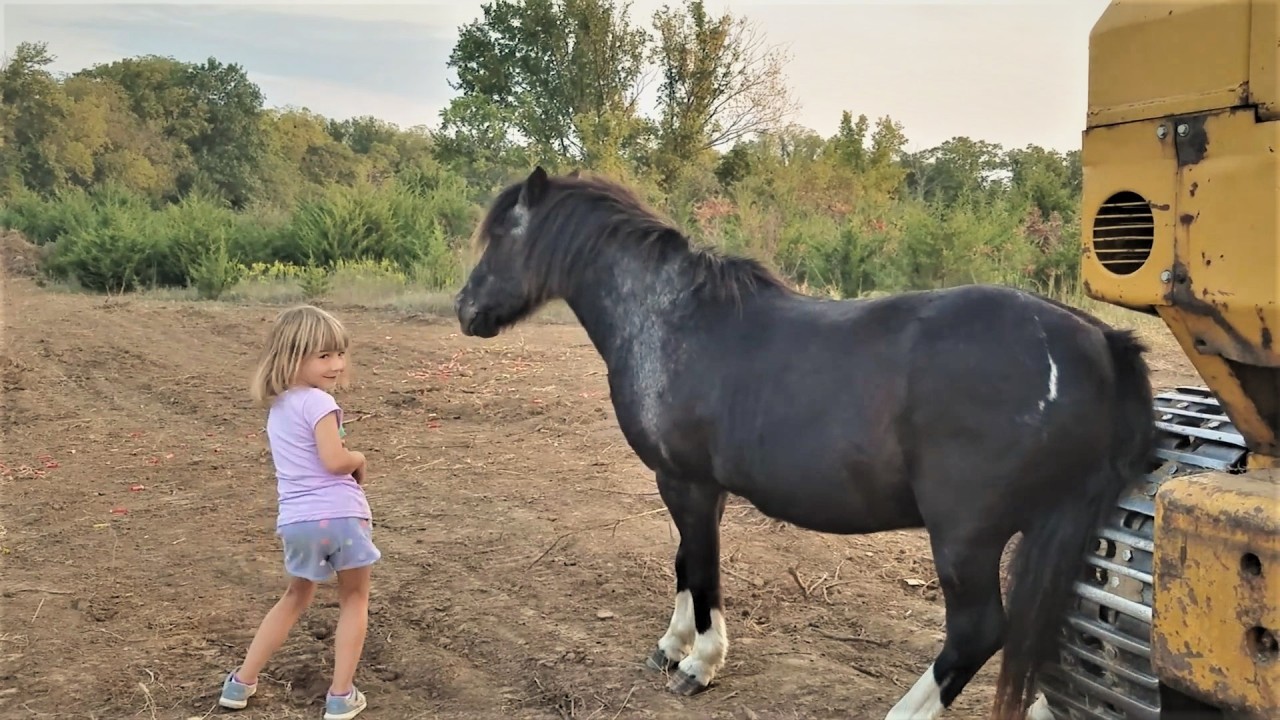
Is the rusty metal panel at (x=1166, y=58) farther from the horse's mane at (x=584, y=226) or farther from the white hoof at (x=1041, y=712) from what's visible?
the white hoof at (x=1041, y=712)

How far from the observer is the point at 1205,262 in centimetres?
167

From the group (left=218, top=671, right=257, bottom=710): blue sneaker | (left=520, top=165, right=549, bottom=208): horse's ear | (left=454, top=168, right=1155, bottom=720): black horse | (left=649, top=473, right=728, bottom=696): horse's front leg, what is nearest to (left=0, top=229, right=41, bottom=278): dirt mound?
(left=520, top=165, right=549, bottom=208): horse's ear

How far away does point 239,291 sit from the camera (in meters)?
16.3

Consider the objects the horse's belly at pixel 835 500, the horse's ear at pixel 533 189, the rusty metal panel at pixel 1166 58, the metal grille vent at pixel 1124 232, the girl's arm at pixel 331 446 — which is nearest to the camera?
the rusty metal panel at pixel 1166 58

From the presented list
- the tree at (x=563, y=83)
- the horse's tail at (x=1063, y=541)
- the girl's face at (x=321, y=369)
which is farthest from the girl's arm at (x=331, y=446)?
the tree at (x=563, y=83)

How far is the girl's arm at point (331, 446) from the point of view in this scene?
9.85 ft

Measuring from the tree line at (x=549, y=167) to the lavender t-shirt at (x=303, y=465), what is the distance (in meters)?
9.99

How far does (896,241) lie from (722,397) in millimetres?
12762

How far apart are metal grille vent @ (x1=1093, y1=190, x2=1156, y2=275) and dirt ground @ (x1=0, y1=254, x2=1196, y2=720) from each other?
194cm

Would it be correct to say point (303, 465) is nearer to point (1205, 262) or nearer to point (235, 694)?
point (235, 694)

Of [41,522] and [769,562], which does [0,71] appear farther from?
[769,562]

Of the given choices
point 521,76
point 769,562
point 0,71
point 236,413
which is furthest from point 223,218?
point 769,562

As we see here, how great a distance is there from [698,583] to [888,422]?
1181mm

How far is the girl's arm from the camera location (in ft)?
9.85
